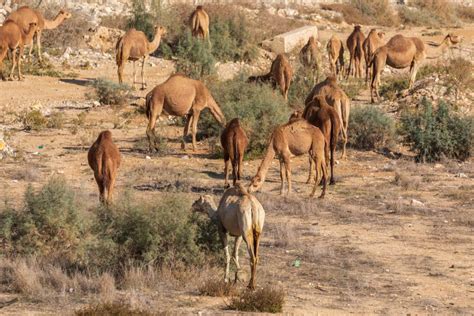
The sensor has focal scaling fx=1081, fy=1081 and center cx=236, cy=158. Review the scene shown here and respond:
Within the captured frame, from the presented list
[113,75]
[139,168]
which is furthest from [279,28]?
[139,168]

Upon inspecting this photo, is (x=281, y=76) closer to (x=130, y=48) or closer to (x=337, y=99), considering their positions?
(x=130, y=48)

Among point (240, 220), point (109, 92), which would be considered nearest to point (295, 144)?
point (240, 220)

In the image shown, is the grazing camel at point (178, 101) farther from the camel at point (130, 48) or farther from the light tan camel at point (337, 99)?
the camel at point (130, 48)

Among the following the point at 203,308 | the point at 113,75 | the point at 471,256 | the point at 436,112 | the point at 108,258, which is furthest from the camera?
the point at 113,75

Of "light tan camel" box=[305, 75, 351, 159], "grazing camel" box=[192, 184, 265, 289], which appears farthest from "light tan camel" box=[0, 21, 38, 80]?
"grazing camel" box=[192, 184, 265, 289]

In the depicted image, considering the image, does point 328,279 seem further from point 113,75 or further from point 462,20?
point 462,20

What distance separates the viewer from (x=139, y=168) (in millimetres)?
19453

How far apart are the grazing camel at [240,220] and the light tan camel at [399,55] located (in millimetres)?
15399

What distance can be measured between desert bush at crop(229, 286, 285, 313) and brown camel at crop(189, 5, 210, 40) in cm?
2061

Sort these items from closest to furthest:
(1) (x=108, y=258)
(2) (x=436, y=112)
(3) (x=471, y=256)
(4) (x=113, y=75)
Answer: (1) (x=108, y=258), (3) (x=471, y=256), (2) (x=436, y=112), (4) (x=113, y=75)

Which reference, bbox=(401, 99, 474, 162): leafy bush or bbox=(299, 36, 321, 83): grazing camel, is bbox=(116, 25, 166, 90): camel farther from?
bbox=(401, 99, 474, 162): leafy bush

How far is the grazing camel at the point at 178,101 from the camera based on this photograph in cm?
2030

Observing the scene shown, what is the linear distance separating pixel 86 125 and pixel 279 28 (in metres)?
15.8

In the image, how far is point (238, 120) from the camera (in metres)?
17.4
